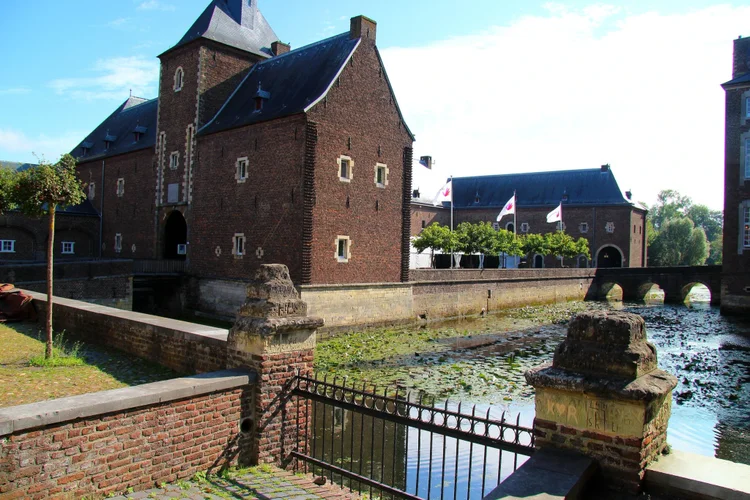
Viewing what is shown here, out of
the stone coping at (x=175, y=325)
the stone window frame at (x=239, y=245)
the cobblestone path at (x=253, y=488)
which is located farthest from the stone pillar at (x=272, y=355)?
the stone window frame at (x=239, y=245)

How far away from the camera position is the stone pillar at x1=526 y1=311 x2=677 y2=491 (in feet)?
11.3

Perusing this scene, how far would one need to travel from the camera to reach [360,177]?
21812 millimetres

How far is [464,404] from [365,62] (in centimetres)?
1440

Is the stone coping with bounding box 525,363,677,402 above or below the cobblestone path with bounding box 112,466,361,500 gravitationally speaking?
above

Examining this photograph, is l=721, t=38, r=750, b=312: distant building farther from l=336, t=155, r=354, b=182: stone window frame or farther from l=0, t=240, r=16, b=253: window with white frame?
l=0, t=240, r=16, b=253: window with white frame

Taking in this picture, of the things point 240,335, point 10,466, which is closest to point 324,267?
point 240,335

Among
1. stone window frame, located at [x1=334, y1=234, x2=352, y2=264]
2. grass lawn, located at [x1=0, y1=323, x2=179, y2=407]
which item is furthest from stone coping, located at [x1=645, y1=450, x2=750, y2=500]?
stone window frame, located at [x1=334, y1=234, x2=352, y2=264]

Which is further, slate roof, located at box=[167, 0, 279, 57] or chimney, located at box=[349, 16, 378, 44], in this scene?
slate roof, located at box=[167, 0, 279, 57]

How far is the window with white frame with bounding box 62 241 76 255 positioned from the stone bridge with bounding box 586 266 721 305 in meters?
34.3

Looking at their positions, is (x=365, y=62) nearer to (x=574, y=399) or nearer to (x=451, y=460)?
(x=451, y=460)

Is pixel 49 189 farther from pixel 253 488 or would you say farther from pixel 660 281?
pixel 660 281

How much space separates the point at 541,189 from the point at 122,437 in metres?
51.4

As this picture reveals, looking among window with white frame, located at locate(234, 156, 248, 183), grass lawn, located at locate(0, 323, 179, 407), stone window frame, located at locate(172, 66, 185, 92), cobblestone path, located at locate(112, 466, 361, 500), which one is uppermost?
stone window frame, located at locate(172, 66, 185, 92)

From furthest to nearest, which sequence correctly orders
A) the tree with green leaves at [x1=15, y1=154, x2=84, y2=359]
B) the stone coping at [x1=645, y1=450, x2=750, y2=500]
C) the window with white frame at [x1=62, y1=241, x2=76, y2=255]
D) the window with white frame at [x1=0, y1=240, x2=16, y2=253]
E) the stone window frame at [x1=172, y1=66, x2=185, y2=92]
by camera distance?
the window with white frame at [x1=62, y1=241, x2=76, y2=255] < the window with white frame at [x1=0, y1=240, x2=16, y2=253] < the stone window frame at [x1=172, y1=66, x2=185, y2=92] < the tree with green leaves at [x1=15, y1=154, x2=84, y2=359] < the stone coping at [x1=645, y1=450, x2=750, y2=500]
